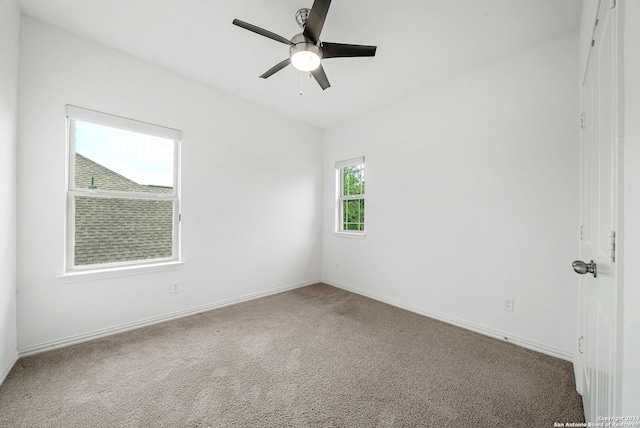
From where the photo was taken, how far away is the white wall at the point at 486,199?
6.95 feet

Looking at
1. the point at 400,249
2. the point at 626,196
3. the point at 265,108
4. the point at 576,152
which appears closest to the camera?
the point at 626,196

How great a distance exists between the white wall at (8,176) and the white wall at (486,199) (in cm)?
348

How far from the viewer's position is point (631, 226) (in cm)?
67

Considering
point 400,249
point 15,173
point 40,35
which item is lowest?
point 400,249

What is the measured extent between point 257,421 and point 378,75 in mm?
3188

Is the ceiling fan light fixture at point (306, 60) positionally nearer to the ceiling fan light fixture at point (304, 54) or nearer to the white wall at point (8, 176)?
the ceiling fan light fixture at point (304, 54)

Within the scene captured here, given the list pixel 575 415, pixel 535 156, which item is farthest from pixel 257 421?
pixel 535 156

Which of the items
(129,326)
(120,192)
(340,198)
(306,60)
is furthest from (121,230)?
(340,198)

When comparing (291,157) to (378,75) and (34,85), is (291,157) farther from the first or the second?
(34,85)

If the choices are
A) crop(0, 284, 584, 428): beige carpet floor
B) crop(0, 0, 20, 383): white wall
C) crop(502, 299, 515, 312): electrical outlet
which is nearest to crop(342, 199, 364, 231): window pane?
crop(0, 284, 584, 428): beige carpet floor

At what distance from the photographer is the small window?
3908 millimetres

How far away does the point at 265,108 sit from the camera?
11.9 ft

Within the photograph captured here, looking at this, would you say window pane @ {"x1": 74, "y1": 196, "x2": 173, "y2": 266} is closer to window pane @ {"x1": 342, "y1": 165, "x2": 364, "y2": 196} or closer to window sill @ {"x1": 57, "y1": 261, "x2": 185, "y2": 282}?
window sill @ {"x1": 57, "y1": 261, "x2": 185, "y2": 282}

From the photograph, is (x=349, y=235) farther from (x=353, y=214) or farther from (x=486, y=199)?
(x=486, y=199)
